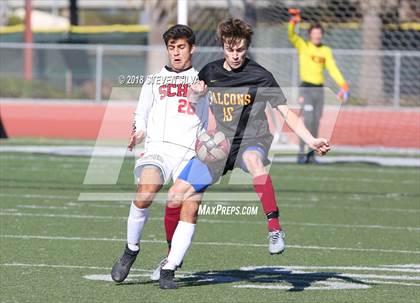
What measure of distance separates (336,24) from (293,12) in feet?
30.4

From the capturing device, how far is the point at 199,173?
7.30 m

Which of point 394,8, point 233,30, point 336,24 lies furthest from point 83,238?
point 336,24

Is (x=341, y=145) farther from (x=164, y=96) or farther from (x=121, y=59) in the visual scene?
(x=164, y=96)

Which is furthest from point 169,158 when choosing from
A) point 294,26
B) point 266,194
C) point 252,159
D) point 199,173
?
point 294,26

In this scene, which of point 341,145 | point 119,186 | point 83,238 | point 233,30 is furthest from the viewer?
point 341,145

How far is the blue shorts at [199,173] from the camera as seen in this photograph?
7.25 m

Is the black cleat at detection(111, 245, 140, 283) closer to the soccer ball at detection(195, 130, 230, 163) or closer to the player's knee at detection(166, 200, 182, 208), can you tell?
the player's knee at detection(166, 200, 182, 208)

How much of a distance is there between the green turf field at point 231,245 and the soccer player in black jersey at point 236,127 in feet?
1.34

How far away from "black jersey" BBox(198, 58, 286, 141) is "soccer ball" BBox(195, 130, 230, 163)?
9cm

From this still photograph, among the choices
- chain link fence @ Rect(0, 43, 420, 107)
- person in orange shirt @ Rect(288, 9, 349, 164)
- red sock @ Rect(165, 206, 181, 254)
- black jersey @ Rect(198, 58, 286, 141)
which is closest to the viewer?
black jersey @ Rect(198, 58, 286, 141)

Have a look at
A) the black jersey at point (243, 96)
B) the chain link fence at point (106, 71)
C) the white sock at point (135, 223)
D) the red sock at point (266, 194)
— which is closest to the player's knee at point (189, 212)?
the white sock at point (135, 223)

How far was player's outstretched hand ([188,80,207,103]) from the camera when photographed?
286 inches

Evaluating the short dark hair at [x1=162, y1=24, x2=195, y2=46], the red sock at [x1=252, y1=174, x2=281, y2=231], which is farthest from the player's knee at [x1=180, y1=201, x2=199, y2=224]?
the short dark hair at [x1=162, y1=24, x2=195, y2=46]

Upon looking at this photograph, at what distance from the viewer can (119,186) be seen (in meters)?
13.5
